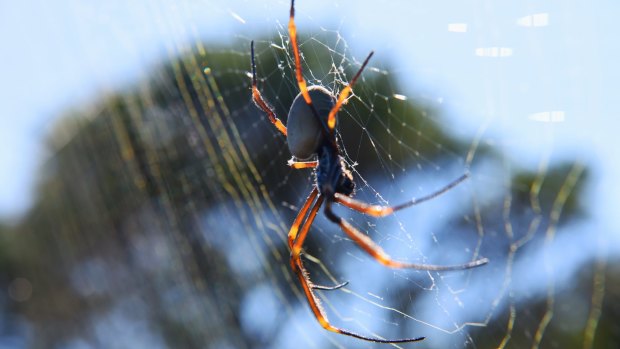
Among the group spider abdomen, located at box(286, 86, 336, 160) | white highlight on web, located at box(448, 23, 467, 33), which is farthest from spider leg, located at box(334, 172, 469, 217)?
white highlight on web, located at box(448, 23, 467, 33)

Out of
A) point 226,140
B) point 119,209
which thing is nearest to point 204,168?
point 226,140

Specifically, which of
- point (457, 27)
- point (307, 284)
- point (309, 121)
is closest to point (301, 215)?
point (307, 284)

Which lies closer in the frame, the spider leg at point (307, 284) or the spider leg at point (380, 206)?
the spider leg at point (380, 206)

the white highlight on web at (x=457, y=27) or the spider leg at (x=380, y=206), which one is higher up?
the white highlight on web at (x=457, y=27)

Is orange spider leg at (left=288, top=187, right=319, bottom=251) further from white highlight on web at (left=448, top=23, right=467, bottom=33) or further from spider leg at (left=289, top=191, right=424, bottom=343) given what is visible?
white highlight on web at (left=448, top=23, right=467, bottom=33)

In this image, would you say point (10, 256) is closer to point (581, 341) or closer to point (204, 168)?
point (204, 168)

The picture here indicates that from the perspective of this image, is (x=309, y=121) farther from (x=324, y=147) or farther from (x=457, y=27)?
(x=457, y=27)

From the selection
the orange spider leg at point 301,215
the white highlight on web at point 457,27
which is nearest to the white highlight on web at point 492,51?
the white highlight on web at point 457,27

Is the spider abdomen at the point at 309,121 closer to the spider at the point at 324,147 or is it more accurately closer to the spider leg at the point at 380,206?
the spider at the point at 324,147

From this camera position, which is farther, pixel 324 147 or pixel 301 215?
pixel 301 215
